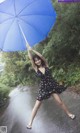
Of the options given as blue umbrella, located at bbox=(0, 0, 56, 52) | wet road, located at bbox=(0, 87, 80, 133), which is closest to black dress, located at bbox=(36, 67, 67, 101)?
blue umbrella, located at bbox=(0, 0, 56, 52)

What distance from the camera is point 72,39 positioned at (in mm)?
13680

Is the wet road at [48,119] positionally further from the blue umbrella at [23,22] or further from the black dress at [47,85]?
the blue umbrella at [23,22]

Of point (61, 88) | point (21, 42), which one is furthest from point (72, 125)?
point (21, 42)

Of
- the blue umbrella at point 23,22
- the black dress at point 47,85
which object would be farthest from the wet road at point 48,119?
the blue umbrella at point 23,22

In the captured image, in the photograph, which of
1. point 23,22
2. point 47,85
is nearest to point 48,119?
point 47,85

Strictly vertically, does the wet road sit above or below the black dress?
below

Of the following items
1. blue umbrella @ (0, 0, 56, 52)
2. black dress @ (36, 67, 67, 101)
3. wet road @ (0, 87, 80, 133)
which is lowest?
wet road @ (0, 87, 80, 133)

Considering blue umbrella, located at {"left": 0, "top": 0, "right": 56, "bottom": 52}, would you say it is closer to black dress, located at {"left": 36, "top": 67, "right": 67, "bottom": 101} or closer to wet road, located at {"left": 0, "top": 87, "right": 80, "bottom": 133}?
black dress, located at {"left": 36, "top": 67, "right": 67, "bottom": 101}

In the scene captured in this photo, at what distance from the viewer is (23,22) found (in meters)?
7.81

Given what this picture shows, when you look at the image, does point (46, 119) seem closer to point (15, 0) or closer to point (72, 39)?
point (15, 0)

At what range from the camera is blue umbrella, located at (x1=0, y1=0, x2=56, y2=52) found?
25.2 ft

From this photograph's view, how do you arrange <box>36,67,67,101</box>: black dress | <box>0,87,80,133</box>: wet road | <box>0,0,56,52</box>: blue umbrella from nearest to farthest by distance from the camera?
<box>36,67,67,101</box>: black dress
<box>0,0,56,52</box>: blue umbrella
<box>0,87,80,133</box>: wet road

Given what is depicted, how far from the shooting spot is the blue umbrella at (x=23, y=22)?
770cm

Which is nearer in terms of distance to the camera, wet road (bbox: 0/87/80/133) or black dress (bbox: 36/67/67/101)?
black dress (bbox: 36/67/67/101)
